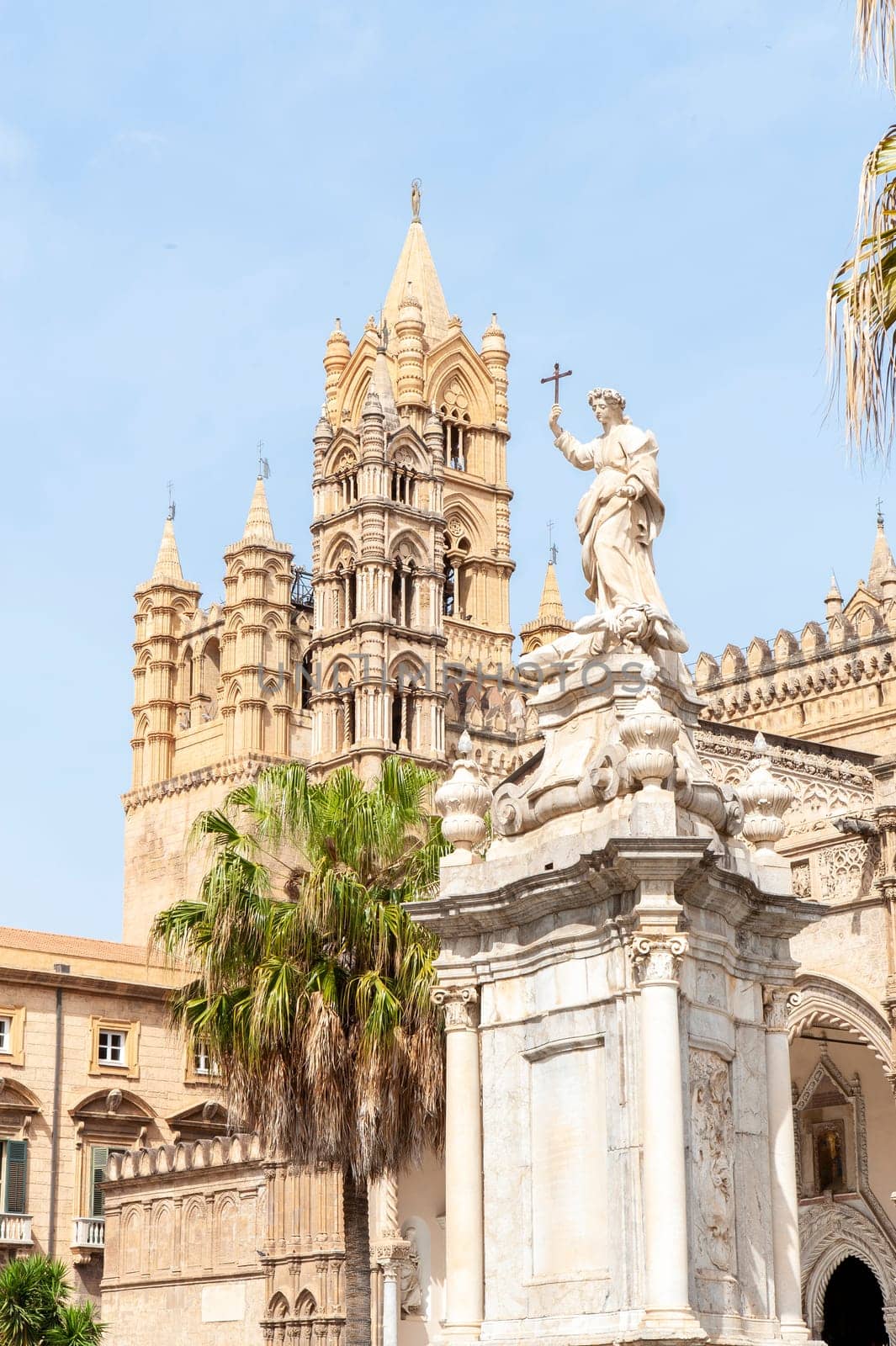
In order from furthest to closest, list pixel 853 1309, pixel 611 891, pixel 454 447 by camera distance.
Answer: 1. pixel 454 447
2. pixel 853 1309
3. pixel 611 891

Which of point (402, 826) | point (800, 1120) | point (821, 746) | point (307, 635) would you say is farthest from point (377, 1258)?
point (307, 635)

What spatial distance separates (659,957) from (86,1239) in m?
37.1

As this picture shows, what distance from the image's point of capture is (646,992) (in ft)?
41.0

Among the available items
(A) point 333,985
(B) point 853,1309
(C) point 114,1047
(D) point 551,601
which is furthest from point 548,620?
(A) point 333,985

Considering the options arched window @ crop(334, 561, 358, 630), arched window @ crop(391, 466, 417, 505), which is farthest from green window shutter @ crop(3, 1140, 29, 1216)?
arched window @ crop(391, 466, 417, 505)

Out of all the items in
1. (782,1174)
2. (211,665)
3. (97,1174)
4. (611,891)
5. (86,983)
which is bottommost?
(782,1174)

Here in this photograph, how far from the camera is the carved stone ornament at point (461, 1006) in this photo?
13.9m

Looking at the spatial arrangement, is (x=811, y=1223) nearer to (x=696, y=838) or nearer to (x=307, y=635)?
(x=696, y=838)

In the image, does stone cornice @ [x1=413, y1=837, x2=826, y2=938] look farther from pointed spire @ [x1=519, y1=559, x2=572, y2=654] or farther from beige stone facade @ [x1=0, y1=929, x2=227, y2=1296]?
pointed spire @ [x1=519, y1=559, x2=572, y2=654]

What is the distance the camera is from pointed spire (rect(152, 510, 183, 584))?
80250 millimetres

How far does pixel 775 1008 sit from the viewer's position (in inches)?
553

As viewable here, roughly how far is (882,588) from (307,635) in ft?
79.2

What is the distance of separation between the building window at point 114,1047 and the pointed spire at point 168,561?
105 ft

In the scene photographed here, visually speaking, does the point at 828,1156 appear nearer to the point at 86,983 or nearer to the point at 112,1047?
the point at 86,983
